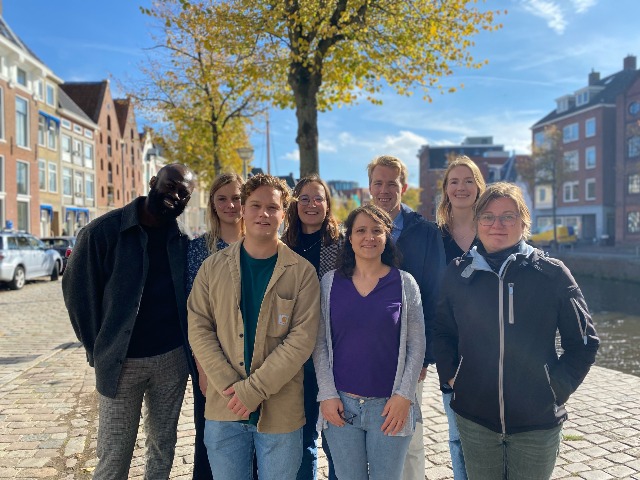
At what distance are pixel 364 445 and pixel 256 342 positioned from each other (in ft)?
2.62

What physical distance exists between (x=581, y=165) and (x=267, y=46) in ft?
138

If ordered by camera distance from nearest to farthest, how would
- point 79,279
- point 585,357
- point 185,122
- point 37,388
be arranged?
point 585,357 < point 79,279 < point 37,388 < point 185,122

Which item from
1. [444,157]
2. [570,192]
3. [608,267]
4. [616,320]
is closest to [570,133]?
[570,192]

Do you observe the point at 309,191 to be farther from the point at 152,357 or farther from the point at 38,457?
the point at 38,457

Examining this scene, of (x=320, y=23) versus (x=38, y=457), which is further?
(x=320, y=23)

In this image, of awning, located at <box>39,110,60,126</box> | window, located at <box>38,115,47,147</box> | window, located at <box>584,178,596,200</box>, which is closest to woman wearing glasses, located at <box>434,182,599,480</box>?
window, located at <box>38,115,47,147</box>

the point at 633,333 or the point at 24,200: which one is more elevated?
the point at 24,200

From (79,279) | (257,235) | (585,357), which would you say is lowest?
(585,357)

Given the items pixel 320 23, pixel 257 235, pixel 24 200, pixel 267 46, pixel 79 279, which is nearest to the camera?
pixel 257 235

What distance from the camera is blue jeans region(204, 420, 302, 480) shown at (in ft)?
8.30

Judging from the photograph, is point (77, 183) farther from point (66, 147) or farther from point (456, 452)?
point (456, 452)

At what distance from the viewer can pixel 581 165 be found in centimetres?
4353

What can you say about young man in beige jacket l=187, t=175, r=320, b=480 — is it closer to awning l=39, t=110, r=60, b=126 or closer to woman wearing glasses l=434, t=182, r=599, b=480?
woman wearing glasses l=434, t=182, r=599, b=480

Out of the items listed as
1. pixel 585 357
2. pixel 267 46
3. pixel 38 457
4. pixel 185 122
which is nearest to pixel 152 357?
pixel 38 457
